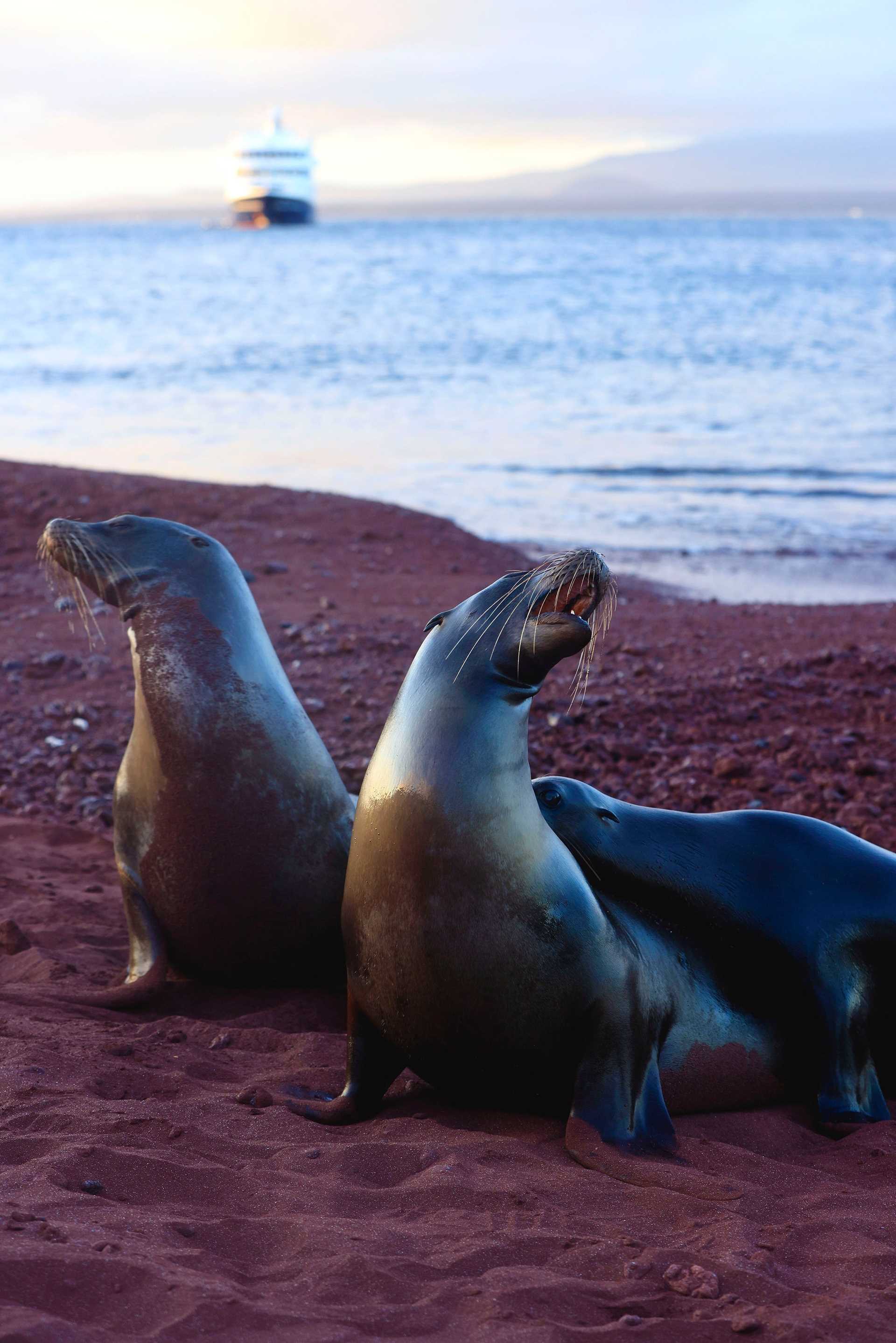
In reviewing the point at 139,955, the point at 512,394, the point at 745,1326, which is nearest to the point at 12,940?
the point at 139,955

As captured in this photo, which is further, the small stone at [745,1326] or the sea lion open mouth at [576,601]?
the sea lion open mouth at [576,601]

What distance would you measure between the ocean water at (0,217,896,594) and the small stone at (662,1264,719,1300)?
34.4ft

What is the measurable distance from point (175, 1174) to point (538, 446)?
53.3 feet

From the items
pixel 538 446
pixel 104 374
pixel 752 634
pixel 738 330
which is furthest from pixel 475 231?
pixel 752 634

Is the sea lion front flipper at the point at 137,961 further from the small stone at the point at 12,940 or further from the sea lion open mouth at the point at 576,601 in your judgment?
the sea lion open mouth at the point at 576,601

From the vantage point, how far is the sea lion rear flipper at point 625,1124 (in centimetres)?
319

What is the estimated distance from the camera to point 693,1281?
2.62 meters

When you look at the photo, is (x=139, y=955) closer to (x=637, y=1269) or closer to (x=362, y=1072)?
(x=362, y=1072)

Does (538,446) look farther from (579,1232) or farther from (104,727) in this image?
(579,1232)

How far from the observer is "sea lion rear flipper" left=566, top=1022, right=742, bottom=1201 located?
3.19 meters

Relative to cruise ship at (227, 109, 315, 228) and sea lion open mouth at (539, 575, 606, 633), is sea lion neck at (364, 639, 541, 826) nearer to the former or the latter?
sea lion open mouth at (539, 575, 606, 633)

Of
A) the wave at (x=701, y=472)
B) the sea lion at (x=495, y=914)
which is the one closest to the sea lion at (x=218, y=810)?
the sea lion at (x=495, y=914)

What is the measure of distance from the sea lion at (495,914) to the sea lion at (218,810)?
1008 mm

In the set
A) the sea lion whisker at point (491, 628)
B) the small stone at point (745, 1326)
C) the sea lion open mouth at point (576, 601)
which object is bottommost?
the small stone at point (745, 1326)
